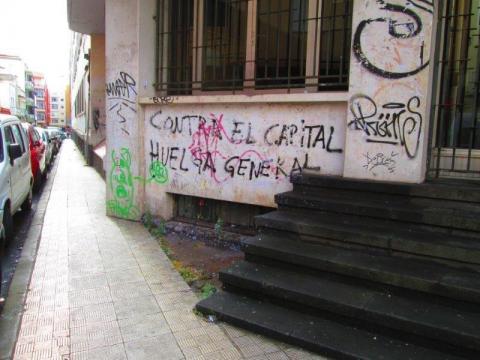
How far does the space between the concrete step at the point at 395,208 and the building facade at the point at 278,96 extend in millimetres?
451

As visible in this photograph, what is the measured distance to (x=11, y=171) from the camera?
7.09 metres

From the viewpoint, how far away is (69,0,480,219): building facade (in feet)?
15.7

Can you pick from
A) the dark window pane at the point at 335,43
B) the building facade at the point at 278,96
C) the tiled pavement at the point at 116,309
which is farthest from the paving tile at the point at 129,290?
the dark window pane at the point at 335,43

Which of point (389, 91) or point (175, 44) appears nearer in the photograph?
point (389, 91)

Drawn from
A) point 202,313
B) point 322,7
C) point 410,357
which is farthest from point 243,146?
point 410,357

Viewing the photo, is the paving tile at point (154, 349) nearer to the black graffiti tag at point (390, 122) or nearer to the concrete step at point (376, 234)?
the concrete step at point (376, 234)

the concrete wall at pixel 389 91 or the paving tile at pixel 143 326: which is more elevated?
the concrete wall at pixel 389 91

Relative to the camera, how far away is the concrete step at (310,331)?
129 inches

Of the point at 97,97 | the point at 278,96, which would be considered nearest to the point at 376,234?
the point at 278,96

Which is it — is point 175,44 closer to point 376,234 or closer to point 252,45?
point 252,45

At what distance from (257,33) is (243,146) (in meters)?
1.63

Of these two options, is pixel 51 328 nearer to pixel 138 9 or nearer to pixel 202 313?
pixel 202 313

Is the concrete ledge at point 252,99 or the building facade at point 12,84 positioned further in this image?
the building facade at point 12,84

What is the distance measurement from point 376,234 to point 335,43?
111 inches
